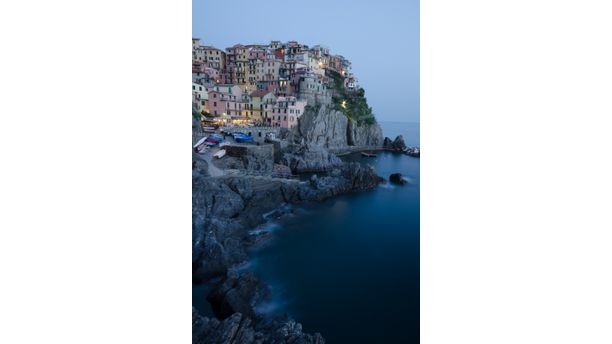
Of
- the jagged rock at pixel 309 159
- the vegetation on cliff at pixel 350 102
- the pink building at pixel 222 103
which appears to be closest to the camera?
the pink building at pixel 222 103

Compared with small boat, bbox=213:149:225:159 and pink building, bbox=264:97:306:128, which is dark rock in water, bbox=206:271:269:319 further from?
pink building, bbox=264:97:306:128

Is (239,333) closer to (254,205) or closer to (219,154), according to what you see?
(219,154)

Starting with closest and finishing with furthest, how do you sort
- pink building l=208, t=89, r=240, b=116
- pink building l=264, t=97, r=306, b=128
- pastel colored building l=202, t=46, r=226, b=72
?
pastel colored building l=202, t=46, r=226, b=72 → pink building l=208, t=89, r=240, b=116 → pink building l=264, t=97, r=306, b=128

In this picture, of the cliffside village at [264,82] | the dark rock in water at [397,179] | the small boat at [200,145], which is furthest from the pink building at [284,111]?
the dark rock in water at [397,179]

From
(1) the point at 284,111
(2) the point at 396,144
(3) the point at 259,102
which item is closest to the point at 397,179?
(2) the point at 396,144

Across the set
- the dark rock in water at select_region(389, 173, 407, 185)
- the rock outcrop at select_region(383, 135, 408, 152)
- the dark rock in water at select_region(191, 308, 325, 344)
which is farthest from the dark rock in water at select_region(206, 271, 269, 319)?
the rock outcrop at select_region(383, 135, 408, 152)

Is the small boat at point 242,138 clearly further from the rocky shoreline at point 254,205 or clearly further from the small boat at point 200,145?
the small boat at point 200,145
